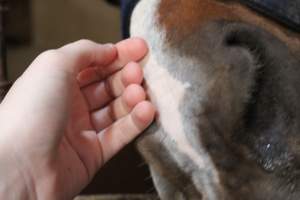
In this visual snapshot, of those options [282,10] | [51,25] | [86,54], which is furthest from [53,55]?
[51,25]

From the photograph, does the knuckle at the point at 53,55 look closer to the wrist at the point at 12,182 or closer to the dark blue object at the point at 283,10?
the wrist at the point at 12,182

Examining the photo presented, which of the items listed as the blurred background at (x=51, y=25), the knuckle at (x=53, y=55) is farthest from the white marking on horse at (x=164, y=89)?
the blurred background at (x=51, y=25)

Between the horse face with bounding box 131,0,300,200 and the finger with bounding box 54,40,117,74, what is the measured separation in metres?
0.09

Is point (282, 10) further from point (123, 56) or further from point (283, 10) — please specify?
point (123, 56)

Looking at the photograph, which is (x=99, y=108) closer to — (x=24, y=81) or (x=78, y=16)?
(x=24, y=81)

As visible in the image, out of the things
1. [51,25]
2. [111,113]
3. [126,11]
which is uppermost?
[126,11]

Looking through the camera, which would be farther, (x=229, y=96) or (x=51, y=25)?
(x=51, y=25)

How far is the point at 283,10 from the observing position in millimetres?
620

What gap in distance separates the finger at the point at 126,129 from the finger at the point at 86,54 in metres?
0.08

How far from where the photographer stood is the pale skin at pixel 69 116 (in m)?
0.66

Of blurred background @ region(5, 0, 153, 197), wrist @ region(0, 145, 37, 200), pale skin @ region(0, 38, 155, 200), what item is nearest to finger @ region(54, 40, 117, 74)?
pale skin @ region(0, 38, 155, 200)

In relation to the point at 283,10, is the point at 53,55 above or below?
below

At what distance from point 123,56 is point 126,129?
95mm

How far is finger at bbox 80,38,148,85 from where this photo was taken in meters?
0.68
